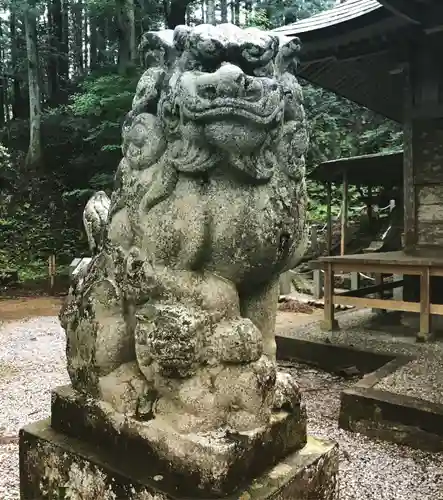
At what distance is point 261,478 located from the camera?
73.8 inches

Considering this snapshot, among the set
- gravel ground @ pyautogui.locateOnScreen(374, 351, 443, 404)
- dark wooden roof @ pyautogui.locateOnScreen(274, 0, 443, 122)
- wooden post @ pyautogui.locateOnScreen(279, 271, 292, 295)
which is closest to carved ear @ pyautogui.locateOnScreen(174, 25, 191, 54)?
Result: gravel ground @ pyautogui.locateOnScreen(374, 351, 443, 404)

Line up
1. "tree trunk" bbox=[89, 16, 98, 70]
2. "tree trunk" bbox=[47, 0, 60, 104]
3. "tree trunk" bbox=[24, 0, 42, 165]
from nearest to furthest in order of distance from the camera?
"tree trunk" bbox=[24, 0, 42, 165], "tree trunk" bbox=[47, 0, 60, 104], "tree trunk" bbox=[89, 16, 98, 70]

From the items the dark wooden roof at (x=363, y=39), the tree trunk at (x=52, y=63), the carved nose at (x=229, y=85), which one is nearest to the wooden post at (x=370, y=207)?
the dark wooden roof at (x=363, y=39)

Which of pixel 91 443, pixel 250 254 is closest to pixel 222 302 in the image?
pixel 250 254

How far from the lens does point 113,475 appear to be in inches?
76.9

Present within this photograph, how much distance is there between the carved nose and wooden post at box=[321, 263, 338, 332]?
511 cm

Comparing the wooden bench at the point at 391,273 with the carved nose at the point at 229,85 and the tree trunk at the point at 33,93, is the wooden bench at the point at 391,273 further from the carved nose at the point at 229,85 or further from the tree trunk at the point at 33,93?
the tree trunk at the point at 33,93

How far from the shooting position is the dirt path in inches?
380

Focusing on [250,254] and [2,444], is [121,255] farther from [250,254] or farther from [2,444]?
[2,444]

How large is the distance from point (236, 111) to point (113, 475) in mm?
1369

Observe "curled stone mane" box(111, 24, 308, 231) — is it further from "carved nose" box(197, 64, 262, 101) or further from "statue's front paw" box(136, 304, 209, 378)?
"statue's front paw" box(136, 304, 209, 378)

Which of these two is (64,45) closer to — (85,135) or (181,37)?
(85,135)

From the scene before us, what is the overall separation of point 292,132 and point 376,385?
9.85ft

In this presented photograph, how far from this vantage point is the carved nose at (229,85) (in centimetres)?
172
